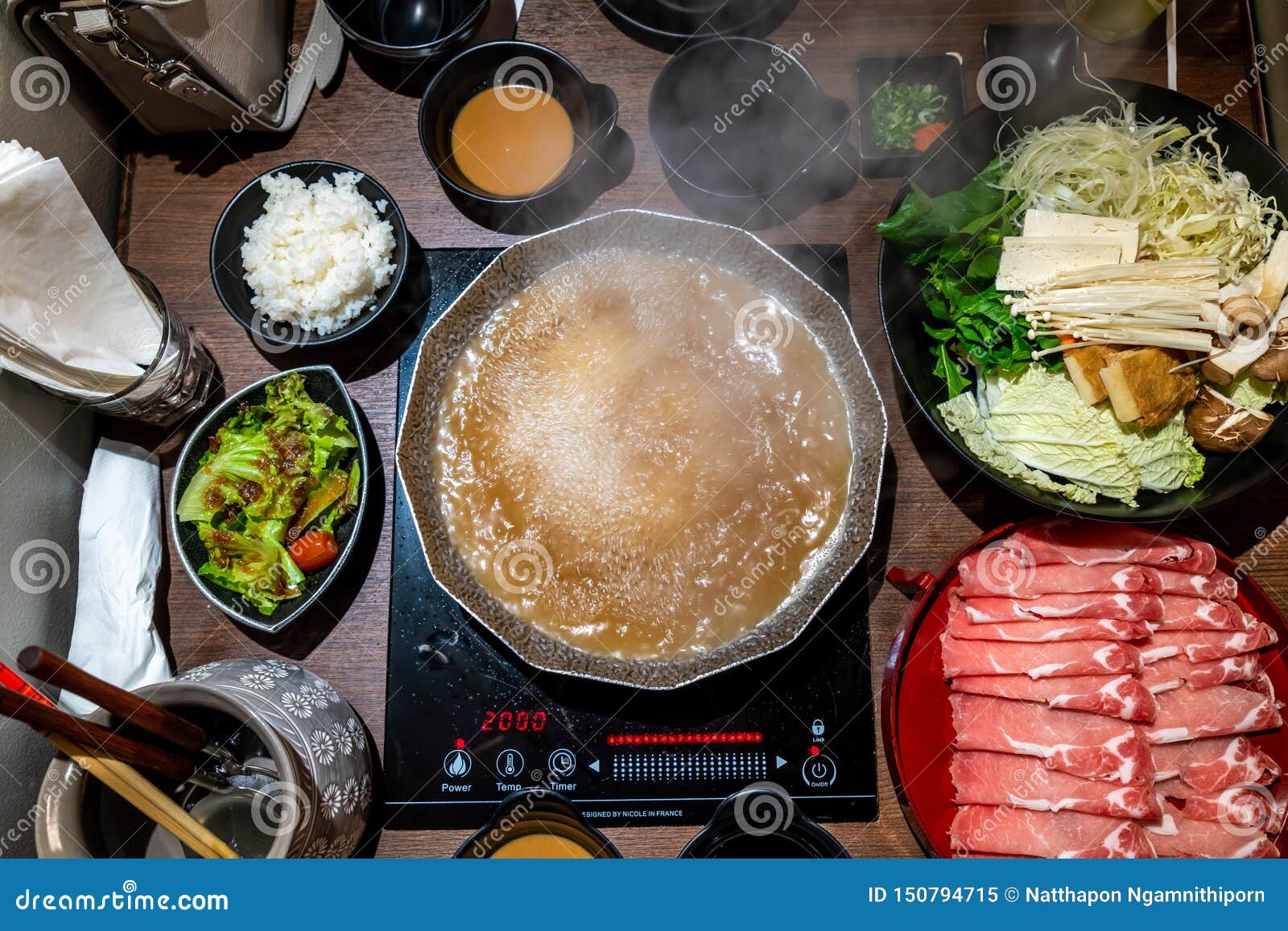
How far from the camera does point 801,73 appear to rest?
8.20ft

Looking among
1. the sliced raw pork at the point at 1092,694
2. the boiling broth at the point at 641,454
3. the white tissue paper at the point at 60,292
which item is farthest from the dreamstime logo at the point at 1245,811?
the white tissue paper at the point at 60,292

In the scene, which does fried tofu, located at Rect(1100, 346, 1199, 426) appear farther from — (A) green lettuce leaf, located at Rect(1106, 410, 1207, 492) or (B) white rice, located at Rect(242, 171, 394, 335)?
(B) white rice, located at Rect(242, 171, 394, 335)

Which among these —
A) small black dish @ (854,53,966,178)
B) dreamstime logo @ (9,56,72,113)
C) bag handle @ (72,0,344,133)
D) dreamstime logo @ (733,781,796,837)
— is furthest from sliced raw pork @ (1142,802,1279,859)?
dreamstime logo @ (9,56,72,113)

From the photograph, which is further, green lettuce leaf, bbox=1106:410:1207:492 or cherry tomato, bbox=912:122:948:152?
cherry tomato, bbox=912:122:948:152

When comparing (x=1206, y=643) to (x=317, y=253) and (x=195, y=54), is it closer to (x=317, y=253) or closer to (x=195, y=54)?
(x=317, y=253)

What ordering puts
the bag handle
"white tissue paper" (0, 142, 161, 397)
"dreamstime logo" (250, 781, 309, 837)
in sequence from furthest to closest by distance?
1. the bag handle
2. "white tissue paper" (0, 142, 161, 397)
3. "dreamstime logo" (250, 781, 309, 837)

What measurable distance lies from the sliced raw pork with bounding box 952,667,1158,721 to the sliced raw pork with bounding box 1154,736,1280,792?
14 centimetres

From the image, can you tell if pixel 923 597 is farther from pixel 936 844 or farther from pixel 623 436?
pixel 623 436

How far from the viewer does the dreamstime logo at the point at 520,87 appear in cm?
253

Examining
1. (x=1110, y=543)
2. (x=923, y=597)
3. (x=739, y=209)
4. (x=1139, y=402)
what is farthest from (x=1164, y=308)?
(x=739, y=209)

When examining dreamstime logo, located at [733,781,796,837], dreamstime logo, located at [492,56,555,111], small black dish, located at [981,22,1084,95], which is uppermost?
small black dish, located at [981,22,1084,95]

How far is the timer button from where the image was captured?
2348 millimetres

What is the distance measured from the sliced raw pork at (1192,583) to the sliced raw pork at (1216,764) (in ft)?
1.17

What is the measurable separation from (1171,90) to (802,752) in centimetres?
205
